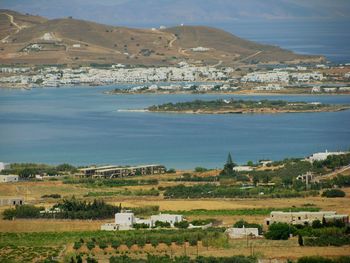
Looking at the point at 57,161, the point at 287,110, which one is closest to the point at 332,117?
the point at 287,110

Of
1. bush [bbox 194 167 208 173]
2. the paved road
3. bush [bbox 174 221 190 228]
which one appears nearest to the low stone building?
bush [bbox 174 221 190 228]

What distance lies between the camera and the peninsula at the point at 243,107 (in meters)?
41.1

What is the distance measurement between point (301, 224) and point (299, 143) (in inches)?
546

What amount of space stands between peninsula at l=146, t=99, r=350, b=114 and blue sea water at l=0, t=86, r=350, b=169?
2.11ft

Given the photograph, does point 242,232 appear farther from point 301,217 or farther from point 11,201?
point 11,201

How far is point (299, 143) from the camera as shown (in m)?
33.1

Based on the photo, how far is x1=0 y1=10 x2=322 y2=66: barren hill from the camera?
62875 mm

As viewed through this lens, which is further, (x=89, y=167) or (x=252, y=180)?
(x=89, y=167)

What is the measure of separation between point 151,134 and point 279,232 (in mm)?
17304

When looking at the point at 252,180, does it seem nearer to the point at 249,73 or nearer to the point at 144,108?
the point at 144,108

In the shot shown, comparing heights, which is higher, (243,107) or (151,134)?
(243,107)

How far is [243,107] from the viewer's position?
41.8m

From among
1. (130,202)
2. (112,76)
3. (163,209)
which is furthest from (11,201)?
(112,76)

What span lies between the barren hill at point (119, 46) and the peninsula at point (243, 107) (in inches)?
768
